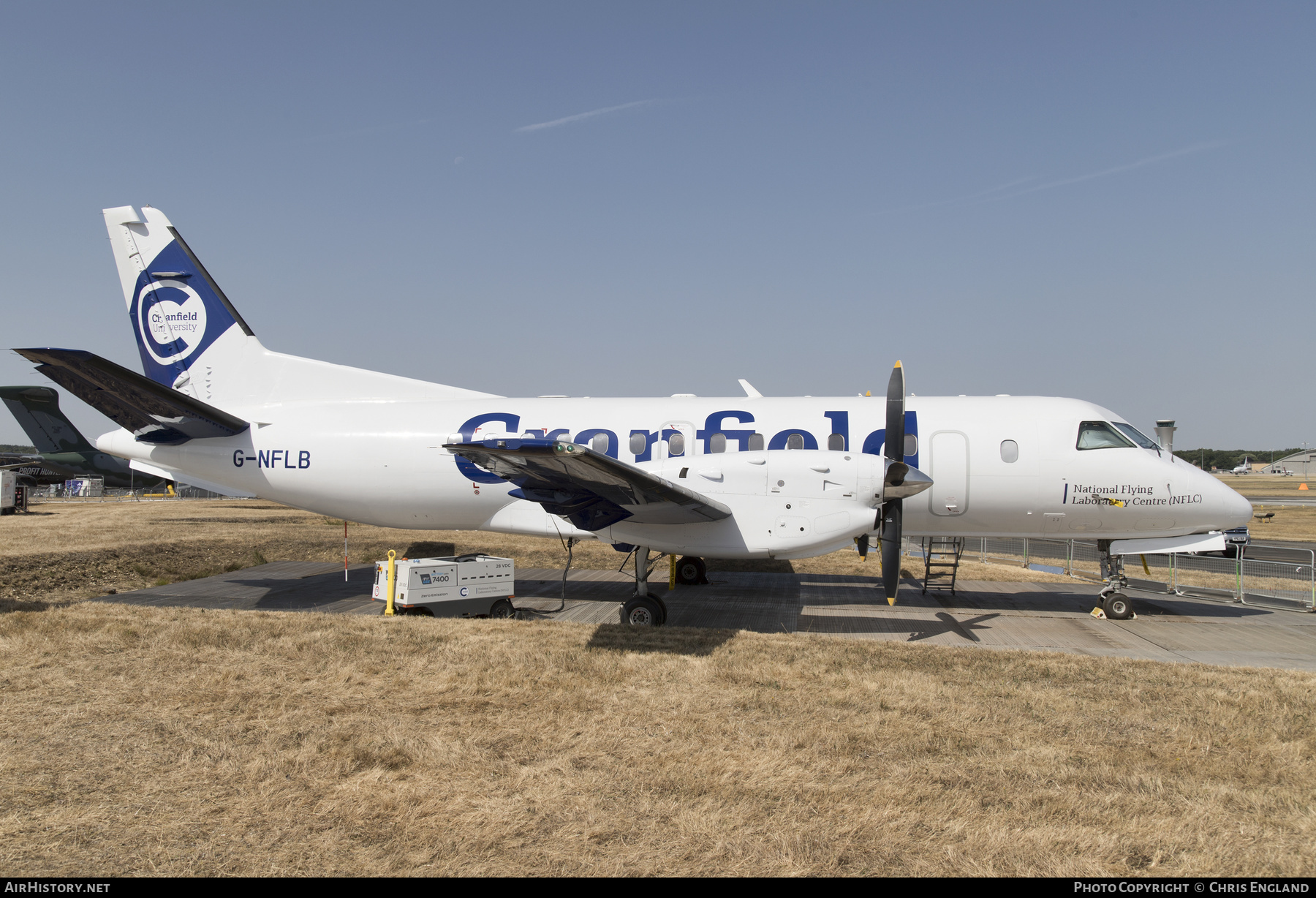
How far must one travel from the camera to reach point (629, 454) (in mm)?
13320

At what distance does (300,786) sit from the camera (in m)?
5.23

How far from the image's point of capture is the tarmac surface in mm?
10914

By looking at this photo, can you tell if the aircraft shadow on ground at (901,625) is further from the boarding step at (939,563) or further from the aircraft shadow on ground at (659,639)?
the aircraft shadow on ground at (659,639)

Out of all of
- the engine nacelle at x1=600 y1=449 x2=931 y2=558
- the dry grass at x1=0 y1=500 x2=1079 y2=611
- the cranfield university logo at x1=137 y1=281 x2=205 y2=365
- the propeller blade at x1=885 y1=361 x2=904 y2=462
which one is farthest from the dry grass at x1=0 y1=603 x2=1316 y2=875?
the cranfield university logo at x1=137 y1=281 x2=205 y2=365

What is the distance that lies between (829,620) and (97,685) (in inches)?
401

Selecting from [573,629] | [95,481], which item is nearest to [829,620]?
[573,629]

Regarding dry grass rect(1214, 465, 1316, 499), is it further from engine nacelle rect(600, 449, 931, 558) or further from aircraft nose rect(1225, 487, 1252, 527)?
engine nacelle rect(600, 449, 931, 558)

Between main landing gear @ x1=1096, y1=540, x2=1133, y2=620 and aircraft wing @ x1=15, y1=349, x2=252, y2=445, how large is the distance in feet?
54.4

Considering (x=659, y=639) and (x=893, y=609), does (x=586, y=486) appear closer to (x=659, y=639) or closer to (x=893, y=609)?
(x=659, y=639)

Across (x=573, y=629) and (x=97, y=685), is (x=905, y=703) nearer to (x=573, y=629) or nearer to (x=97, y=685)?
(x=573, y=629)

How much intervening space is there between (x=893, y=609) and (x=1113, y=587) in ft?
13.3

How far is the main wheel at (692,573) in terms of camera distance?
16.5 meters

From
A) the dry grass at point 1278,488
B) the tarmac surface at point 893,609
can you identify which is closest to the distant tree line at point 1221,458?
the dry grass at point 1278,488
